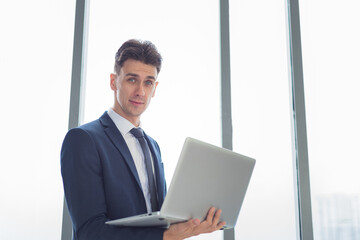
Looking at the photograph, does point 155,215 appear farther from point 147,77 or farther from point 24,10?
point 24,10

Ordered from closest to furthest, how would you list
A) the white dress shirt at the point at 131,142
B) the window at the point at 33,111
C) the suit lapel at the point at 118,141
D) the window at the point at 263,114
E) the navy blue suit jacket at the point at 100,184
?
the navy blue suit jacket at the point at 100,184
the suit lapel at the point at 118,141
the white dress shirt at the point at 131,142
the window at the point at 33,111
the window at the point at 263,114

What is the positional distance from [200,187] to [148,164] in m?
0.34

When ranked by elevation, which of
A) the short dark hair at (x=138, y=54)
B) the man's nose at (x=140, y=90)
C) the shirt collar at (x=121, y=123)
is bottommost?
the shirt collar at (x=121, y=123)

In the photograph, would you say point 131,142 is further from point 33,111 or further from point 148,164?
point 33,111

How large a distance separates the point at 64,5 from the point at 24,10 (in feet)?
0.93

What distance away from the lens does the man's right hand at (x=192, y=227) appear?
46.1 inches

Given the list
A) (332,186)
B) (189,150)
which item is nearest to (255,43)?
(332,186)

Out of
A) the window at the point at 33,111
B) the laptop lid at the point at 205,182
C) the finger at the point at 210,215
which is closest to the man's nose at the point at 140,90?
the laptop lid at the point at 205,182

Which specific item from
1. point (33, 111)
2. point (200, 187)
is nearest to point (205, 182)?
point (200, 187)

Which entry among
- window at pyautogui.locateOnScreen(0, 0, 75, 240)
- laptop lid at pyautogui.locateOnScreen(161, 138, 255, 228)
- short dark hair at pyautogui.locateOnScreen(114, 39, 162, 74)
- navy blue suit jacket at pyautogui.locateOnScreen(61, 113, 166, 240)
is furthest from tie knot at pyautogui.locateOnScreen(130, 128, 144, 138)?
window at pyautogui.locateOnScreen(0, 0, 75, 240)

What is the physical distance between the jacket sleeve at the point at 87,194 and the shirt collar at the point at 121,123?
0.21 metres

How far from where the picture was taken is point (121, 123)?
4.99 ft

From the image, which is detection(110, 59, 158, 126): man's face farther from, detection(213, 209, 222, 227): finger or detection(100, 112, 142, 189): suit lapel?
detection(213, 209, 222, 227): finger

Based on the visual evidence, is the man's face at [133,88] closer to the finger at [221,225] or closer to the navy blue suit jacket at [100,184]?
the navy blue suit jacket at [100,184]
